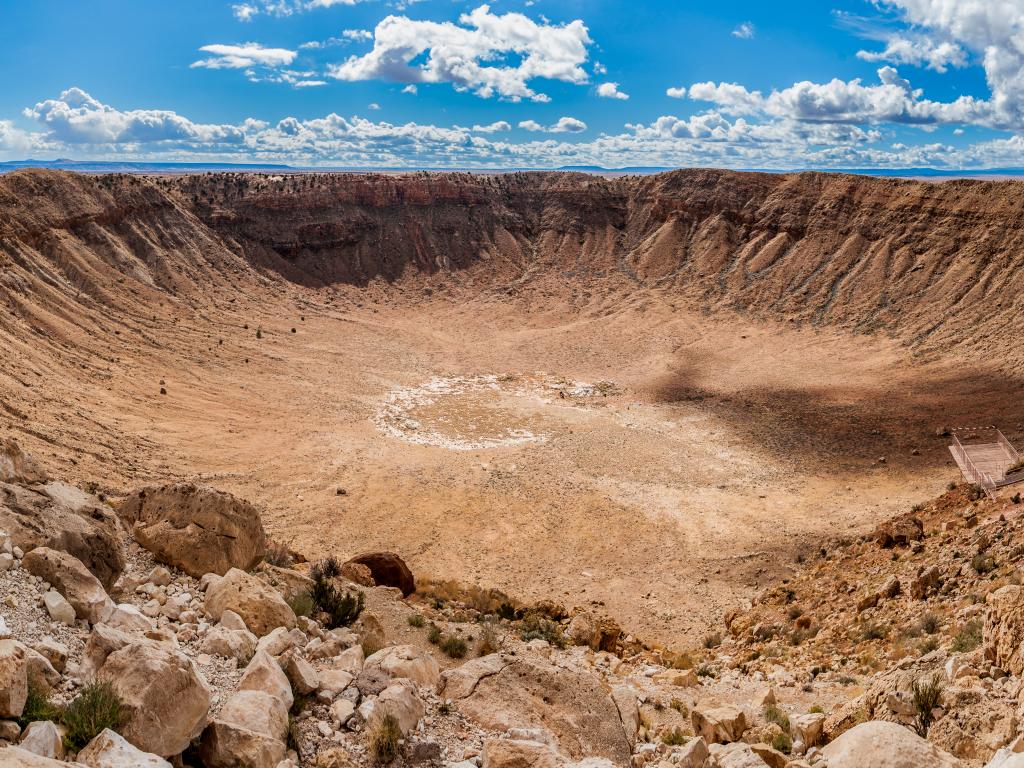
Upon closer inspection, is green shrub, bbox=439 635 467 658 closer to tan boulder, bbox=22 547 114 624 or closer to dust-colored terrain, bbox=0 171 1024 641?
tan boulder, bbox=22 547 114 624

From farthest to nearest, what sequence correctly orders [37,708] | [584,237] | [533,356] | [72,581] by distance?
1. [584,237]
2. [533,356]
3. [72,581]
4. [37,708]

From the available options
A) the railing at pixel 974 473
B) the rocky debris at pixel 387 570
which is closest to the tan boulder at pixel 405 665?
the rocky debris at pixel 387 570

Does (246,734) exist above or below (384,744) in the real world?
above

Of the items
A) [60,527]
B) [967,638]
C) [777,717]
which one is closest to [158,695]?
[60,527]

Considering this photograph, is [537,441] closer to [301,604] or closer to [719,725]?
[301,604]

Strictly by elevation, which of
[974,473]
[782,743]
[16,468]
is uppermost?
[16,468]

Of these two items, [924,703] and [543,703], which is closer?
[924,703]

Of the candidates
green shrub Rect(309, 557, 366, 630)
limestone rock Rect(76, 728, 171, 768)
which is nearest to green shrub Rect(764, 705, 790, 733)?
green shrub Rect(309, 557, 366, 630)
